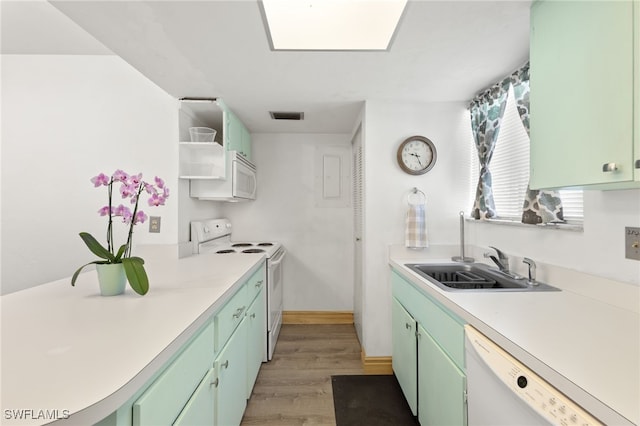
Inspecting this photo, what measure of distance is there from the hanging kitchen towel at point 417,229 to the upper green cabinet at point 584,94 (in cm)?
93

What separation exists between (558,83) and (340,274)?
2545mm

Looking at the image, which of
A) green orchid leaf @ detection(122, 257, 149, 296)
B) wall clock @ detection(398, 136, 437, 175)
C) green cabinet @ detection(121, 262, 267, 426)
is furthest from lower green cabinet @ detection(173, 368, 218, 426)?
wall clock @ detection(398, 136, 437, 175)

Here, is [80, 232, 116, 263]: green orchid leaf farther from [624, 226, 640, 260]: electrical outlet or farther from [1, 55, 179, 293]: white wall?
[624, 226, 640, 260]: electrical outlet

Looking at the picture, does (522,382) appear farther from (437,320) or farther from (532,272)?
(532,272)

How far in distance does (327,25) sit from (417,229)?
5.00 feet

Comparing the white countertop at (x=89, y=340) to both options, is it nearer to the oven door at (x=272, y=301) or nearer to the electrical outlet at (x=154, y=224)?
the electrical outlet at (x=154, y=224)

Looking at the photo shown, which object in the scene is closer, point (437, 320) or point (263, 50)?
point (437, 320)

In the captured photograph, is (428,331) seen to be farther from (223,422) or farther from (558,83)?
(558,83)

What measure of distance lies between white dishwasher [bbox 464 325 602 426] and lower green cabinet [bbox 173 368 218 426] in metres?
1.01

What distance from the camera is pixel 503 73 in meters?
1.70

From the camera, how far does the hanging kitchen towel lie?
80.7 inches

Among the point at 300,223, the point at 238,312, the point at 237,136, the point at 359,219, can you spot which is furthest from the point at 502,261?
the point at 237,136

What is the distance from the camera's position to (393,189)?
2158 millimetres

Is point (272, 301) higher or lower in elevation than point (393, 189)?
lower
